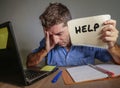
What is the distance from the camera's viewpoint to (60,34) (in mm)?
1194

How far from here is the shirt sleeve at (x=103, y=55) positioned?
1.11 metres

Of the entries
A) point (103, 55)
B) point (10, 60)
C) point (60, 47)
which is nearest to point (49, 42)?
point (60, 47)

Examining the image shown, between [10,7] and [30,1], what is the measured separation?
170 millimetres

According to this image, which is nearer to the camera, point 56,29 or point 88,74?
point 88,74

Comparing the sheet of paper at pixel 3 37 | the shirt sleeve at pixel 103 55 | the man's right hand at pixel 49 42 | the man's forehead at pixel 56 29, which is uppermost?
the sheet of paper at pixel 3 37

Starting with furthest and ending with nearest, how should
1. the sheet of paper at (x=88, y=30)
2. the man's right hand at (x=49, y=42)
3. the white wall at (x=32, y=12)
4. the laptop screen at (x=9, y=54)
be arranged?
the man's right hand at (x=49, y=42), the white wall at (x=32, y=12), the sheet of paper at (x=88, y=30), the laptop screen at (x=9, y=54)

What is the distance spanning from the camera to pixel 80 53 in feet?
3.95

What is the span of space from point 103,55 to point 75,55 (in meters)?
0.18

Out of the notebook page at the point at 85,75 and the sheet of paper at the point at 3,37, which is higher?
the sheet of paper at the point at 3,37

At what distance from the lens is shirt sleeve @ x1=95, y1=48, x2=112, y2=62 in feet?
3.66

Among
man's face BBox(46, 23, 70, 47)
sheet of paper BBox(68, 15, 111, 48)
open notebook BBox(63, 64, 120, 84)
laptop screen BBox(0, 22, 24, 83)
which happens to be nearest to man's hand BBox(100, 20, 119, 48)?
sheet of paper BBox(68, 15, 111, 48)

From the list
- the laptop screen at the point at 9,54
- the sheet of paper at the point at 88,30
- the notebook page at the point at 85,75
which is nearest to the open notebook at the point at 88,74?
the notebook page at the point at 85,75

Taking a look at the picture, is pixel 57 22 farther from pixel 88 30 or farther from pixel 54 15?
pixel 88 30

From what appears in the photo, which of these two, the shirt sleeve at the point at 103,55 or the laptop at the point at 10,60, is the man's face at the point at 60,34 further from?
the laptop at the point at 10,60
